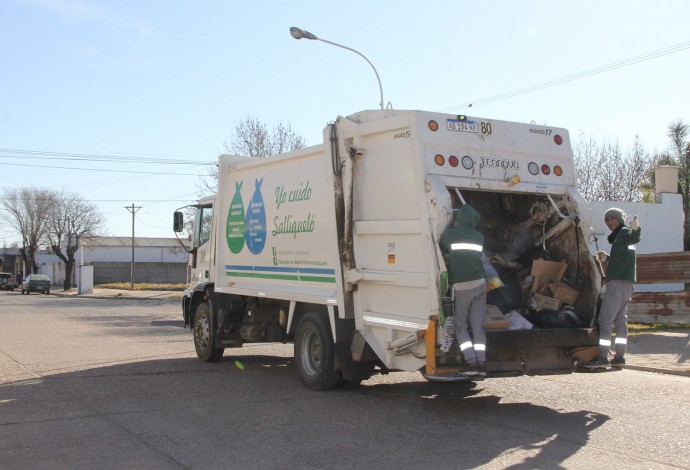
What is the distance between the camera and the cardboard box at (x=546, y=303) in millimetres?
8133

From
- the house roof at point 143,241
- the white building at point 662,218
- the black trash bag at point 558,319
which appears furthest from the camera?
the house roof at point 143,241

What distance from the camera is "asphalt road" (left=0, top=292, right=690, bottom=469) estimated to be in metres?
5.92

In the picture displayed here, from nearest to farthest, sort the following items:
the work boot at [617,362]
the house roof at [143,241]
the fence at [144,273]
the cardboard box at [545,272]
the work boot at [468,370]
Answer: the work boot at [468,370] → the work boot at [617,362] → the cardboard box at [545,272] → the fence at [144,273] → the house roof at [143,241]

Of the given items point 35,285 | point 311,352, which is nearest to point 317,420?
point 311,352

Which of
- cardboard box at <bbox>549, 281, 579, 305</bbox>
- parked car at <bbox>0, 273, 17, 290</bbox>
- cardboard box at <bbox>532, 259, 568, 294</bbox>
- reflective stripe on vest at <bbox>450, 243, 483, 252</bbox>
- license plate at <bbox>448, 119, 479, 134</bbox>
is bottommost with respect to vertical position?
parked car at <bbox>0, 273, 17, 290</bbox>

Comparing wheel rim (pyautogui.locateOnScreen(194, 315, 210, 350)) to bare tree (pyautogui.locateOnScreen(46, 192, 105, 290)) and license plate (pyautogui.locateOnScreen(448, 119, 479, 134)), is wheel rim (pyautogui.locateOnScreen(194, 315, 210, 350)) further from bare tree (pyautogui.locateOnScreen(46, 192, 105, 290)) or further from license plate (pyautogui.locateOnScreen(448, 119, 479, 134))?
bare tree (pyautogui.locateOnScreen(46, 192, 105, 290))

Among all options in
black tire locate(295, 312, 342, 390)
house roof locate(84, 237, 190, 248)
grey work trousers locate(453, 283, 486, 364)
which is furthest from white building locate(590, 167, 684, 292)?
house roof locate(84, 237, 190, 248)

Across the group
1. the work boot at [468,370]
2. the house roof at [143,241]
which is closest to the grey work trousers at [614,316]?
the work boot at [468,370]

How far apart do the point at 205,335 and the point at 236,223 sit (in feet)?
6.45

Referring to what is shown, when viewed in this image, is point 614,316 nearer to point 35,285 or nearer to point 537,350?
point 537,350

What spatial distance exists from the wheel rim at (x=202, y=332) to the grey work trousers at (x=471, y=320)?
5.57 meters

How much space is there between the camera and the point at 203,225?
1236 cm

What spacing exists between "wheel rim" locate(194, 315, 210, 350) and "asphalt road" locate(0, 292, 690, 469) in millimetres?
333

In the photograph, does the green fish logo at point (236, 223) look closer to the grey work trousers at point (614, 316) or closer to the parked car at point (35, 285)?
the grey work trousers at point (614, 316)
